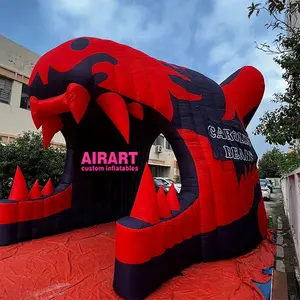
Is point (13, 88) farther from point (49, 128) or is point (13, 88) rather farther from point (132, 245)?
point (132, 245)

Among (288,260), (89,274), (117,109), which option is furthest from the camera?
(288,260)

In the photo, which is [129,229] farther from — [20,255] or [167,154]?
[167,154]

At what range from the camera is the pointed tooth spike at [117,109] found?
3820mm

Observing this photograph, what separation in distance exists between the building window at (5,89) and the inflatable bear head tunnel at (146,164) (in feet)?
25.2

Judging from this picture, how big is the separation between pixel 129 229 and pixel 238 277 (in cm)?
164

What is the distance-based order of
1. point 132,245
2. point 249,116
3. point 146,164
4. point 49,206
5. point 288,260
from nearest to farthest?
point 132,245, point 146,164, point 288,260, point 49,206, point 249,116

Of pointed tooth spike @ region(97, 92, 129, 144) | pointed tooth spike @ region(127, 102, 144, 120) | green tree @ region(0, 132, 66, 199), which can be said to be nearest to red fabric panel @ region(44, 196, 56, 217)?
pointed tooth spike @ region(97, 92, 129, 144)

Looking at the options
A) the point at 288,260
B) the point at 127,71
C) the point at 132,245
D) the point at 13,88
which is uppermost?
the point at 13,88

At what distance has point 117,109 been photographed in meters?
3.84

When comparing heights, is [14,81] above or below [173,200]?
above

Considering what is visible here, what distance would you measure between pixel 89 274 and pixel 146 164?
161 centimetres

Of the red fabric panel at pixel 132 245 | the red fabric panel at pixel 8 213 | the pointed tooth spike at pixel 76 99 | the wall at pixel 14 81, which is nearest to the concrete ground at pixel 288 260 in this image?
the red fabric panel at pixel 132 245

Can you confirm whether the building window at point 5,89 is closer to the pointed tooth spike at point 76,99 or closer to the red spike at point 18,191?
the red spike at point 18,191

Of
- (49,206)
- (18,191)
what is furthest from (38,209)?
(18,191)
